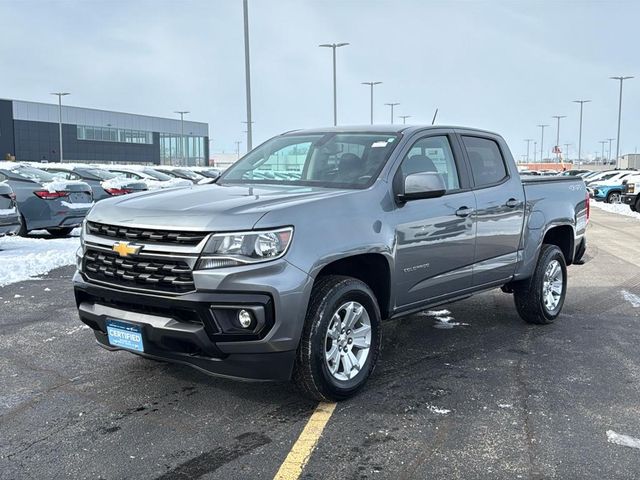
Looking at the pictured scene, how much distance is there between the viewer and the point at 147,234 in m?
4.03

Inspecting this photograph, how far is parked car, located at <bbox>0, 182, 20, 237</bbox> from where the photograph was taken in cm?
1023

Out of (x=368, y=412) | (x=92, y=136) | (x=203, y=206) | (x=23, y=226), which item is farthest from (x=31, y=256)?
(x=92, y=136)

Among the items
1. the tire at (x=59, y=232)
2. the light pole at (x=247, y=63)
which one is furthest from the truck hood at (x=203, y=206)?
the light pole at (x=247, y=63)

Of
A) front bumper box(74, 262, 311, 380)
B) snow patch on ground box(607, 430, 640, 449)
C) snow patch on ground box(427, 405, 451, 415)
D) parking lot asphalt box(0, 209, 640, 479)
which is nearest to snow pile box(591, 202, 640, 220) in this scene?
parking lot asphalt box(0, 209, 640, 479)

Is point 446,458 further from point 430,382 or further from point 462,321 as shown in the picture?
point 462,321

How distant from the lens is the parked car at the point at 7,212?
10229mm

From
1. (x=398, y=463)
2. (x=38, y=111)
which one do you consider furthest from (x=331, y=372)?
(x=38, y=111)

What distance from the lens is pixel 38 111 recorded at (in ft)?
270

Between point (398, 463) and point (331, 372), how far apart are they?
0.88 metres

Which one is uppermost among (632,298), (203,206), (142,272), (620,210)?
(203,206)

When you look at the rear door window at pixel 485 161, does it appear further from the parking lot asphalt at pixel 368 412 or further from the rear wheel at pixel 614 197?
the rear wheel at pixel 614 197

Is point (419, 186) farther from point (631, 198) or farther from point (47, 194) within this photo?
point (631, 198)

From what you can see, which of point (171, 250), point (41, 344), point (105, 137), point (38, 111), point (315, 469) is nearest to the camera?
point (315, 469)

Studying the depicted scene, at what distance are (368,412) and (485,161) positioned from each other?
2.83 meters
